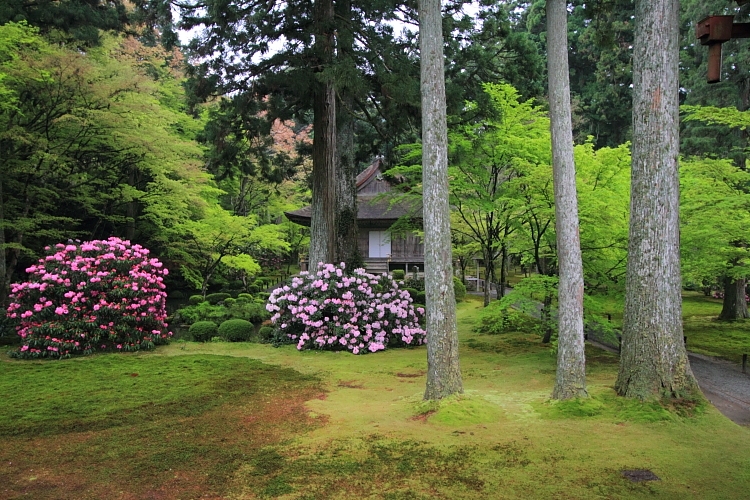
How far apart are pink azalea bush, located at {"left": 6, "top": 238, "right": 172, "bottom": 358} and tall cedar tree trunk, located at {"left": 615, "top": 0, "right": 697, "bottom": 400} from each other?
28.5ft

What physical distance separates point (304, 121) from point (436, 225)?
9.55 metres

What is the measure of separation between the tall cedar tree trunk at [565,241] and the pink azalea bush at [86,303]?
8064 mm

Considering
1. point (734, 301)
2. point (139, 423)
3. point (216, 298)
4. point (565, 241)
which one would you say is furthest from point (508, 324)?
point (216, 298)

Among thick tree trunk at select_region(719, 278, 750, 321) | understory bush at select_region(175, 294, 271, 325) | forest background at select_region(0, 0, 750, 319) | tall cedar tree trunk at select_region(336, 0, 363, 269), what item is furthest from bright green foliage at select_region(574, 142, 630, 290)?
understory bush at select_region(175, 294, 271, 325)

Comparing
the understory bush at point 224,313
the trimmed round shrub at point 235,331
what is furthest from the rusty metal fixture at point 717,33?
the understory bush at point 224,313

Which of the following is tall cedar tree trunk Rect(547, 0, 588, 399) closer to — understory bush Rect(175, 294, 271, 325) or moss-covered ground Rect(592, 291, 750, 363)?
moss-covered ground Rect(592, 291, 750, 363)

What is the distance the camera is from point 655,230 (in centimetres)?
530

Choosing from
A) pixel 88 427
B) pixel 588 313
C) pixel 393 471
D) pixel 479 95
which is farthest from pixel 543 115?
pixel 88 427

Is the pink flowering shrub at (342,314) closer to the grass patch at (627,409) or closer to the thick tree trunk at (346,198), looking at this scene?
the thick tree trunk at (346,198)

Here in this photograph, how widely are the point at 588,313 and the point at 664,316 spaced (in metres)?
2.84

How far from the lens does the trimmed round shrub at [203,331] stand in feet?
37.9

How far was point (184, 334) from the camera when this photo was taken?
13.0 meters

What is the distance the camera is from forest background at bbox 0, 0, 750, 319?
8.82 metres

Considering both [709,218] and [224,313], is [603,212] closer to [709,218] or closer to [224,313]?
[709,218]
